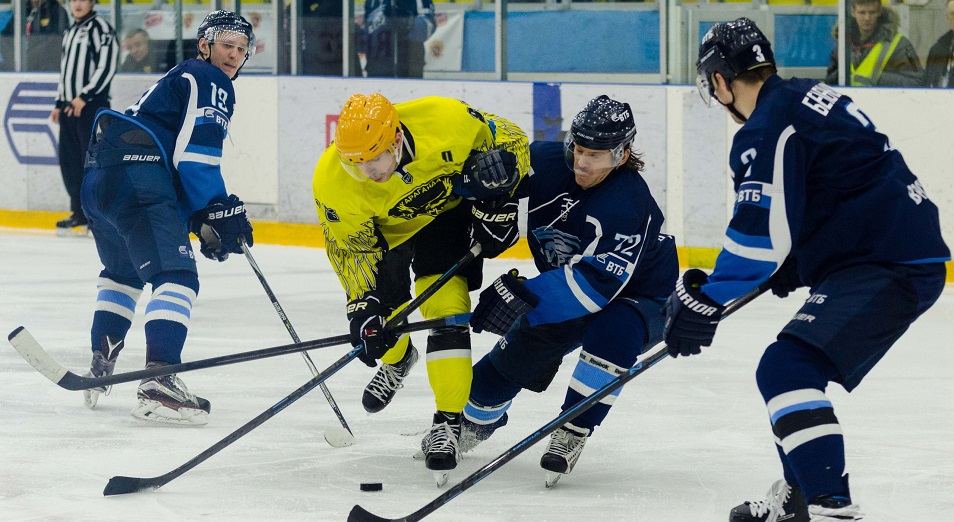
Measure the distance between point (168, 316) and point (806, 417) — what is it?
188cm

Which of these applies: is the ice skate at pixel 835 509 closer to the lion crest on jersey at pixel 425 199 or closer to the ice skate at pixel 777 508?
the ice skate at pixel 777 508

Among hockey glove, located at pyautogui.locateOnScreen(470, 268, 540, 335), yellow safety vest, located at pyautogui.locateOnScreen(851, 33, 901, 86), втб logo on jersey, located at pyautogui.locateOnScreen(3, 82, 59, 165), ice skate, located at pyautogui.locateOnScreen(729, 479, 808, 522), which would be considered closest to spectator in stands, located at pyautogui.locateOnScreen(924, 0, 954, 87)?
yellow safety vest, located at pyautogui.locateOnScreen(851, 33, 901, 86)

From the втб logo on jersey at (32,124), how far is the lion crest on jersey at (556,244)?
5431 mm

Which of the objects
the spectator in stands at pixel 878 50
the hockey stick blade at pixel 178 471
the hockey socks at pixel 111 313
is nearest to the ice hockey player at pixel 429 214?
the hockey stick blade at pixel 178 471

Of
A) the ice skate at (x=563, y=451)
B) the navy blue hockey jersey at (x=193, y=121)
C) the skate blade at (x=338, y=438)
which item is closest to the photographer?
the ice skate at (x=563, y=451)

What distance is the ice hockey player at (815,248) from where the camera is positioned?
2359mm

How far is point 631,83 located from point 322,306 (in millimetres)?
1997

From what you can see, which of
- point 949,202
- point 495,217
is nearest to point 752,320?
point 949,202

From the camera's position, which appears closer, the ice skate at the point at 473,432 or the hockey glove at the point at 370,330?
the hockey glove at the point at 370,330

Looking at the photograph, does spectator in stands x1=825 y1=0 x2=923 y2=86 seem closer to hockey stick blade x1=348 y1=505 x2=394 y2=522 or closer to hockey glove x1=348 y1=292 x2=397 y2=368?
hockey glove x1=348 y1=292 x2=397 y2=368

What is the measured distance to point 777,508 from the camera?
8.75ft

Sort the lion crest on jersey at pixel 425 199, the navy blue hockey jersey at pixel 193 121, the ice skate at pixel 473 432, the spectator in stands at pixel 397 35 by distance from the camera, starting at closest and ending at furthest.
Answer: the lion crest on jersey at pixel 425 199
the ice skate at pixel 473 432
the navy blue hockey jersey at pixel 193 121
the spectator in stands at pixel 397 35

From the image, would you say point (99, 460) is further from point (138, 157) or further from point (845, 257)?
point (845, 257)

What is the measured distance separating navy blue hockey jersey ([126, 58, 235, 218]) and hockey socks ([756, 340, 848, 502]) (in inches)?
72.3
